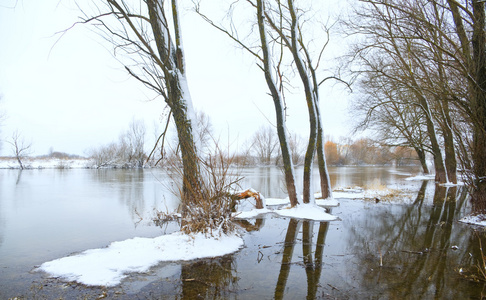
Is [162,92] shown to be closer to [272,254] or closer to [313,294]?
[272,254]

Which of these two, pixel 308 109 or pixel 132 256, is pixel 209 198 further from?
pixel 308 109

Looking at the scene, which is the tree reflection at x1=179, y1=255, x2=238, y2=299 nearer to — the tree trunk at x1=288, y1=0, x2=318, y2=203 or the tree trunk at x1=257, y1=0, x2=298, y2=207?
the tree trunk at x1=257, y1=0, x2=298, y2=207

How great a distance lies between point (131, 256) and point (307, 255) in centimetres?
262

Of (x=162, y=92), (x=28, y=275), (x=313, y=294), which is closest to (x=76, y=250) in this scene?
(x=28, y=275)

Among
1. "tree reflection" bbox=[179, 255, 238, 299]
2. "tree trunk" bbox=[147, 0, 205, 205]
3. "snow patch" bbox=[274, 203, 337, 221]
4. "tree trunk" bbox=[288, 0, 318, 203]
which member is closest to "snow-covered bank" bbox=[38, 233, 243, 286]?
"tree reflection" bbox=[179, 255, 238, 299]

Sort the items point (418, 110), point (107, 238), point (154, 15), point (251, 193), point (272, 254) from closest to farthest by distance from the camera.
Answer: point (272, 254) → point (154, 15) → point (107, 238) → point (251, 193) → point (418, 110)

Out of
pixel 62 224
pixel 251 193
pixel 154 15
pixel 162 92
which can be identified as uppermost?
pixel 154 15

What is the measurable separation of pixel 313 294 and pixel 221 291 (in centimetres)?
100

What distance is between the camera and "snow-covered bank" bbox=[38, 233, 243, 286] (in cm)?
362

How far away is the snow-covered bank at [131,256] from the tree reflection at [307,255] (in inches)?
35.9

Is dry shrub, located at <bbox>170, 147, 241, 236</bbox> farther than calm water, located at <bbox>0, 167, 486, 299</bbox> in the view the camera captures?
Yes

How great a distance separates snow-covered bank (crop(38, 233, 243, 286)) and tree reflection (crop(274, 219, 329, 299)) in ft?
3.00

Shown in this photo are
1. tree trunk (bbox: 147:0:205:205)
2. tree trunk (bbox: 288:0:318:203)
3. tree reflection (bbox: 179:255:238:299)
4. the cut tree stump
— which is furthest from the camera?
tree trunk (bbox: 288:0:318:203)

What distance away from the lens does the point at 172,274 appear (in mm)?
3680
